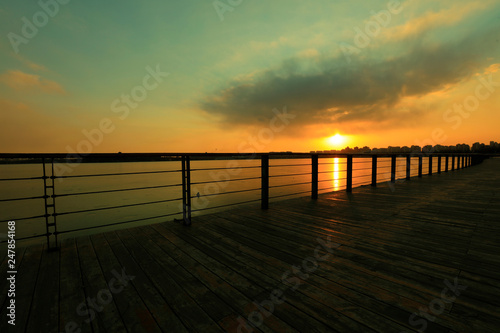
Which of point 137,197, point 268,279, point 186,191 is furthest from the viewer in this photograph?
point 137,197

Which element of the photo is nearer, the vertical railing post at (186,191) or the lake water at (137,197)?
the vertical railing post at (186,191)

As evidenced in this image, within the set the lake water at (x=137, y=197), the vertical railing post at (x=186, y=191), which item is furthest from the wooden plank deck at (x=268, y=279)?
the lake water at (x=137, y=197)

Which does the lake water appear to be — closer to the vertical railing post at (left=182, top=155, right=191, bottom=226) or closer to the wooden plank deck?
the vertical railing post at (left=182, top=155, right=191, bottom=226)

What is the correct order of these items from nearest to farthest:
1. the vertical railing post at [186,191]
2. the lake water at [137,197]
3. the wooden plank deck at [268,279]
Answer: the wooden plank deck at [268,279], the vertical railing post at [186,191], the lake water at [137,197]

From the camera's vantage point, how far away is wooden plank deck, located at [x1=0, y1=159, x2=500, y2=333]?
3.93 feet

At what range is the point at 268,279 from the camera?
1635 mm

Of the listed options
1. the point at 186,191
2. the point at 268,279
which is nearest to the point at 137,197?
the point at 186,191

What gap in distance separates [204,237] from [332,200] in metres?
3.28

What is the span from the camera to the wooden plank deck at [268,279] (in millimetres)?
1199

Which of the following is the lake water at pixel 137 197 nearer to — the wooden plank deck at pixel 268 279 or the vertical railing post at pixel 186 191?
the vertical railing post at pixel 186 191

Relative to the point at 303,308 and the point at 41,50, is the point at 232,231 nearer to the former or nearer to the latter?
the point at 303,308

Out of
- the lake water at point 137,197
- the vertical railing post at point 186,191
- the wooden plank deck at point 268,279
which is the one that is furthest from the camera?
the lake water at point 137,197

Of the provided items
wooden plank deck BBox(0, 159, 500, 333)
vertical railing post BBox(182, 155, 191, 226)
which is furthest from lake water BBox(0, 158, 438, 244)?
wooden plank deck BBox(0, 159, 500, 333)

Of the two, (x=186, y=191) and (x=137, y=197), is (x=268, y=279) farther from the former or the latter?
(x=137, y=197)
